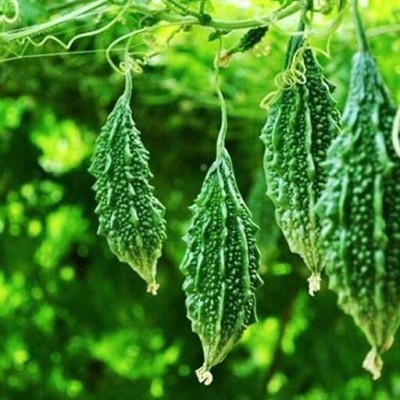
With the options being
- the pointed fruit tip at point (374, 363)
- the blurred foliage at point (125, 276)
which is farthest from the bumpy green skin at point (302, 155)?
the blurred foliage at point (125, 276)

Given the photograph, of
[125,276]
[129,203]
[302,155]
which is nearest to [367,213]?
[302,155]

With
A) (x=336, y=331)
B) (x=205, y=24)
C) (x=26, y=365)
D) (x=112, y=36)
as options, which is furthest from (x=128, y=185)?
(x=26, y=365)

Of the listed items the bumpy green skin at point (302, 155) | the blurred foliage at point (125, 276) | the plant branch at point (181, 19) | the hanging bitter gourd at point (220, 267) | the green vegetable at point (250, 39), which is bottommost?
the blurred foliage at point (125, 276)

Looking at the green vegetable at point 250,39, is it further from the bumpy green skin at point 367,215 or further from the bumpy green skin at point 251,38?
the bumpy green skin at point 367,215

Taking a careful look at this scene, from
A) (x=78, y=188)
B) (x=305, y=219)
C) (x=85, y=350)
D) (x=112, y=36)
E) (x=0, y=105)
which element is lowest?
(x=85, y=350)

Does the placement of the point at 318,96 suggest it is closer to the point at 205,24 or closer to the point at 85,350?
the point at 205,24

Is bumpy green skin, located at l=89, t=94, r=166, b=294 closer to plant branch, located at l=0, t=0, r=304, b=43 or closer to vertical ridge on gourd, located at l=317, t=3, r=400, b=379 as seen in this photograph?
plant branch, located at l=0, t=0, r=304, b=43
